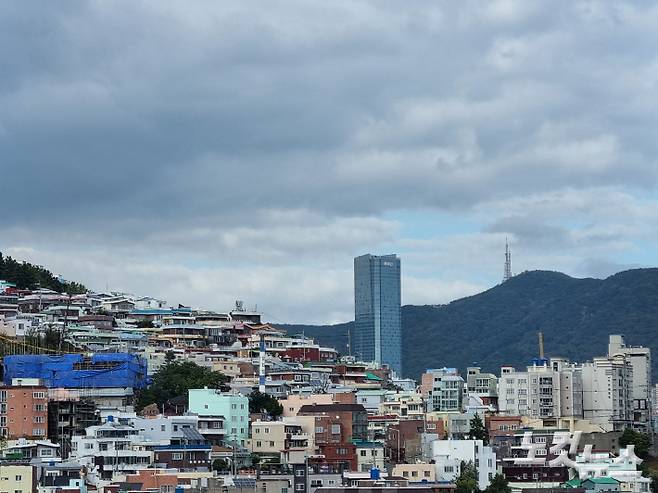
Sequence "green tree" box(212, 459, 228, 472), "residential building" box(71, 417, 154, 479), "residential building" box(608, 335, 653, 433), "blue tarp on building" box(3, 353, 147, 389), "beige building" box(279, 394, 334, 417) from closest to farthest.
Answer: "residential building" box(71, 417, 154, 479) < "green tree" box(212, 459, 228, 472) < "blue tarp on building" box(3, 353, 147, 389) < "beige building" box(279, 394, 334, 417) < "residential building" box(608, 335, 653, 433)

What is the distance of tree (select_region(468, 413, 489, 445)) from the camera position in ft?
311

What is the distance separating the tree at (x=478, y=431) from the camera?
9464 cm

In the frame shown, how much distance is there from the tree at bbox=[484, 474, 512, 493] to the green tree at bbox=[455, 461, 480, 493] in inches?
28.8

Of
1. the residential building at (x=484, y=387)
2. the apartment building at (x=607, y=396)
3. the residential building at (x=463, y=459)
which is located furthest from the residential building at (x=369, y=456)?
the residential building at (x=484, y=387)

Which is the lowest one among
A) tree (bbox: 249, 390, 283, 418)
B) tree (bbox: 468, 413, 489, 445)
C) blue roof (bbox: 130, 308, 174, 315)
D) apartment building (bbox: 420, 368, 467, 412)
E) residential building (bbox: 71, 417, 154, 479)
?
residential building (bbox: 71, 417, 154, 479)

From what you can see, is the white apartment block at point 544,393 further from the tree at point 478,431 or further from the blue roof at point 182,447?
the blue roof at point 182,447

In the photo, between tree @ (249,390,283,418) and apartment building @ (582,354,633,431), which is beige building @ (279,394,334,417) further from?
apartment building @ (582,354,633,431)

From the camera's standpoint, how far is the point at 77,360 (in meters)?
97.2

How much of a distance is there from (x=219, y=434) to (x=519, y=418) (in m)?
21.9

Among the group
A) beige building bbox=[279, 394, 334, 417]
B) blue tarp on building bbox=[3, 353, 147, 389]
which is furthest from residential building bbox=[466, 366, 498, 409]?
blue tarp on building bbox=[3, 353, 147, 389]

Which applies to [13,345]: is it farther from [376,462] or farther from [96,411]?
[376,462]

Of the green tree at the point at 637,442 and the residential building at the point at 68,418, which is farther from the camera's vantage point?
the green tree at the point at 637,442

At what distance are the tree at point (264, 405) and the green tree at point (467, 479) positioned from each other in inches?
612

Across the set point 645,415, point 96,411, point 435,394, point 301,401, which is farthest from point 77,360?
point 645,415
